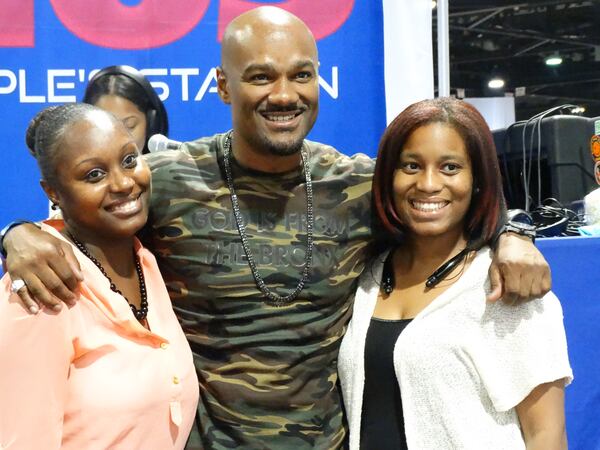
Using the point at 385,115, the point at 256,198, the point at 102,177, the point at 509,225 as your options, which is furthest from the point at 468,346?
the point at 385,115

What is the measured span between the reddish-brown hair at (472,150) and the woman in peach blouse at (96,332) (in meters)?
0.56

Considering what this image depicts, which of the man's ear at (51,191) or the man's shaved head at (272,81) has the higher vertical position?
the man's shaved head at (272,81)

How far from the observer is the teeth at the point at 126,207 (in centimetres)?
140

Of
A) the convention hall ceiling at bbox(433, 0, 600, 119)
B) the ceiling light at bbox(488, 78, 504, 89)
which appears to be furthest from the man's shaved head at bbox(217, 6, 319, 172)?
the ceiling light at bbox(488, 78, 504, 89)

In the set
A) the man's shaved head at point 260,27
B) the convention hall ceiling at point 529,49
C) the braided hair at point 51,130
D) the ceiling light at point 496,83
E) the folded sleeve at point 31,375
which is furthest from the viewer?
the ceiling light at point 496,83

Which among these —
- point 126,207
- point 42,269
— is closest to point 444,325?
point 126,207

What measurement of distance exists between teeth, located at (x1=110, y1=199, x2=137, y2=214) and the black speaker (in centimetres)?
189

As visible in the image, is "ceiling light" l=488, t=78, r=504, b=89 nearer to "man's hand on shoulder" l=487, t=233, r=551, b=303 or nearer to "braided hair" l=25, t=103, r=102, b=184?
"man's hand on shoulder" l=487, t=233, r=551, b=303

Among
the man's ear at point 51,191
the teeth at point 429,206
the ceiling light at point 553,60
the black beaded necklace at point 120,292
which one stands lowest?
the black beaded necklace at point 120,292

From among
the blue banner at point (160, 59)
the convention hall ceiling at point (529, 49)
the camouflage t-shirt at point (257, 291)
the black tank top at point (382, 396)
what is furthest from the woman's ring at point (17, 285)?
the convention hall ceiling at point (529, 49)

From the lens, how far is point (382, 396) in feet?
5.08

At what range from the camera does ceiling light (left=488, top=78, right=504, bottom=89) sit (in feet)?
45.1

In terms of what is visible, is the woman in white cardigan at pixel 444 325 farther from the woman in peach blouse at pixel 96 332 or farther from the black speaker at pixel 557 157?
the black speaker at pixel 557 157

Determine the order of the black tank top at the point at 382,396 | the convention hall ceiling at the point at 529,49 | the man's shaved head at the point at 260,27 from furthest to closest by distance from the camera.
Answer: the convention hall ceiling at the point at 529,49 < the man's shaved head at the point at 260,27 < the black tank top at the point at 382,396
